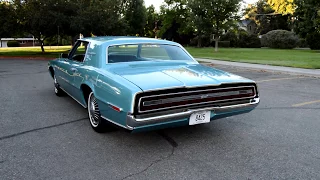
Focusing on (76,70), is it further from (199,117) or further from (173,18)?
(173,18)

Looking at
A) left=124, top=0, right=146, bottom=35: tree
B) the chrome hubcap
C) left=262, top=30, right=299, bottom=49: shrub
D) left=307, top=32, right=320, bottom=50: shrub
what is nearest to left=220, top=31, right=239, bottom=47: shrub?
left=262, top=30, right=299, bottom=49: shrub

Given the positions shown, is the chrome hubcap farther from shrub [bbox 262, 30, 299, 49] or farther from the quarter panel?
shrub [bbox 262, 30, 299, 49]

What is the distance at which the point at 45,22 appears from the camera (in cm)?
1942

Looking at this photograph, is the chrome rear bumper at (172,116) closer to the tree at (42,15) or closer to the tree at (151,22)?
the tree at (42,15)

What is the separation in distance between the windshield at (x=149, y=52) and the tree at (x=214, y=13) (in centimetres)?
2365

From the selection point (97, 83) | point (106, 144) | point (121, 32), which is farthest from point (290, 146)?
point (121, 32)

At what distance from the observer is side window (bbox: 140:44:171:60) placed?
15.5 feet

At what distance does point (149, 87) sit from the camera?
307 cm

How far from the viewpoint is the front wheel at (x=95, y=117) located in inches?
154

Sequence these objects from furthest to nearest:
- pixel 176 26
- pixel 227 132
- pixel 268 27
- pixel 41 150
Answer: pixel 268 27 → pixel 176 26 → pixel 227 132 → pixel 41 150

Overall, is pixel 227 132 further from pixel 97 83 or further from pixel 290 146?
pixel 97 83

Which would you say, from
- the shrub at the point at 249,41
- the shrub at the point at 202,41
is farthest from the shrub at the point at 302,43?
the shrub at the point at 202,41

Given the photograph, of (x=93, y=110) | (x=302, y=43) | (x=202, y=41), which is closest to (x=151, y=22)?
(x=202, y=41)

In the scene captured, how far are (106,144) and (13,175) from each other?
3.78ft
